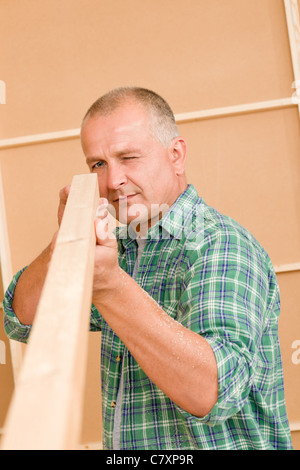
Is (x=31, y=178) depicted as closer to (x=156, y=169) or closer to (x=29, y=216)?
(x=29, y=216)

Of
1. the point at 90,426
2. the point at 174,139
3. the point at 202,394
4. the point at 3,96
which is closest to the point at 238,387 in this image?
the point at 202,394

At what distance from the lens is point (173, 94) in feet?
7.30

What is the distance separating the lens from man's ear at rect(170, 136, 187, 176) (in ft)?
4.69

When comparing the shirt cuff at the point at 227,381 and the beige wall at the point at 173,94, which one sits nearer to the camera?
the shirt cuff at the point at 227,381

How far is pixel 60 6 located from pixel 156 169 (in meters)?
1.28

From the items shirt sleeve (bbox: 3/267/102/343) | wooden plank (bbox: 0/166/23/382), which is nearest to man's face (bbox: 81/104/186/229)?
shirt sleeve (bbox: 3/267/102/343)

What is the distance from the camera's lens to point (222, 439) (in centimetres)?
108

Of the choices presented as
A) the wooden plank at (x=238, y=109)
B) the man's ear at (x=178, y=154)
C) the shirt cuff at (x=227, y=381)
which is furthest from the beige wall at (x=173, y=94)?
the shirt cuff at (x=227, y=381)

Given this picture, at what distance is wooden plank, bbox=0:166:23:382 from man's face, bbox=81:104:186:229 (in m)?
0.97

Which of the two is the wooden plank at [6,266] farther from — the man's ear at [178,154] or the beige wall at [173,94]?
the man's ear at [178,154]

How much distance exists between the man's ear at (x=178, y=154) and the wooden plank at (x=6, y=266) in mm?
1026

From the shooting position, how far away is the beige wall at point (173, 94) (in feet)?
7.12

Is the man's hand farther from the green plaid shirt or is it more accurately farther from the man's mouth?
the man's mouth

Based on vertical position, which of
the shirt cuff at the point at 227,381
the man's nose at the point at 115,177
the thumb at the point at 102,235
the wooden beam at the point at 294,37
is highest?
the wooden beam at the point at 294,37
